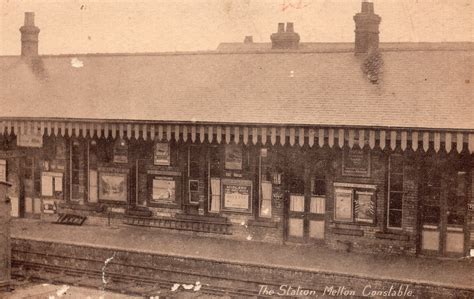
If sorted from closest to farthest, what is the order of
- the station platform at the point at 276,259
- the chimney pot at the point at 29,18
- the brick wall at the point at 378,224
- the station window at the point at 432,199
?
the station platform at the point at 276,259, the station window at the point at 432,199, the brick wall at the point at 378,224, the chimney pot at the point at 29,18

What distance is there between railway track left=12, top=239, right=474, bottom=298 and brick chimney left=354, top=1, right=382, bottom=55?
703cm

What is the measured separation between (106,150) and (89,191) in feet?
4.64

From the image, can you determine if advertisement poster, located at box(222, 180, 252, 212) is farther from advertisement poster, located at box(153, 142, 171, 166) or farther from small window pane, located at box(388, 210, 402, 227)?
small window pane, located at box(388, 210, 402, 227)

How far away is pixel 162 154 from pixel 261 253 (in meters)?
4.53

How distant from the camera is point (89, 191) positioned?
1702 centimetres

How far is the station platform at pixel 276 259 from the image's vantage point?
1112 cm

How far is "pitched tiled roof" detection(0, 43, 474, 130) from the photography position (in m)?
12.9

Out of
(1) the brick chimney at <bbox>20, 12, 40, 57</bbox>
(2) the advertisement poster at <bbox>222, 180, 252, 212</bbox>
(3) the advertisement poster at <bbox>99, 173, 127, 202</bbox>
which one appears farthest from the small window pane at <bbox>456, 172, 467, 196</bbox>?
(1) the brick chimney at <bbox>20, 12, 40, 57</bbox>

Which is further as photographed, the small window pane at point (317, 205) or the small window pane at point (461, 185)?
the small window pane at point (317, 205)

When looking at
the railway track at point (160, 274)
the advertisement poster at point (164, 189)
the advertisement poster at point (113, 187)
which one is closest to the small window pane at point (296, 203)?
the railway track at point (160, 274)

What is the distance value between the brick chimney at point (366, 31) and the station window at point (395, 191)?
3.67 m

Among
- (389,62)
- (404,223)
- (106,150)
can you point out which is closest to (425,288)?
(404,223)

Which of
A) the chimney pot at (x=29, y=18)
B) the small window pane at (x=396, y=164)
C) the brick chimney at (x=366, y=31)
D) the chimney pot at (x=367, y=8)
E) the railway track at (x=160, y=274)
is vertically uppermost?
the chimney pot at (x=29, y=18)

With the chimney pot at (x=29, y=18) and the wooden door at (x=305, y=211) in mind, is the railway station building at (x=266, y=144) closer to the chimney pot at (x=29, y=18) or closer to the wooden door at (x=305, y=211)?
the wooden door at (x=305, y=211)
